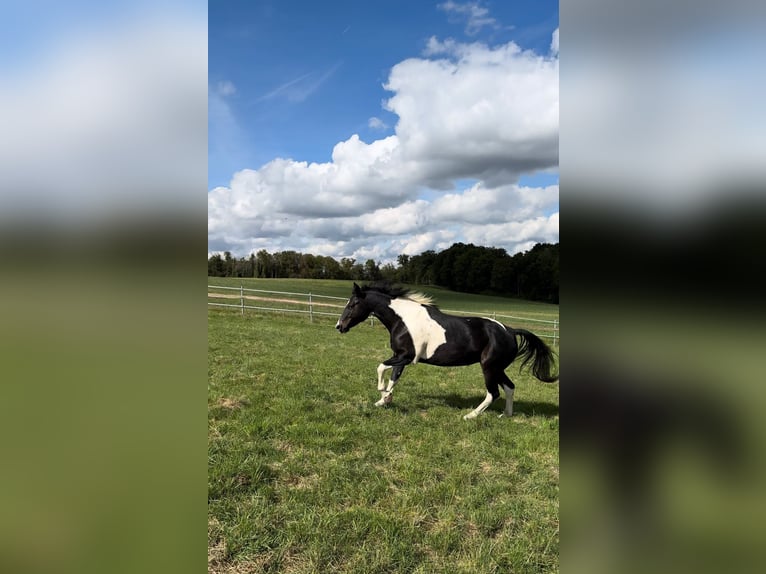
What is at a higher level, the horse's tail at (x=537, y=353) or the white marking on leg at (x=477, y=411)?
the horse's tail at (x=537, y=353)

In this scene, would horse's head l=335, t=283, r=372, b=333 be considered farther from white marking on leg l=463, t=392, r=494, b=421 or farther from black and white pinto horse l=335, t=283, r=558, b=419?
white marking on leg l=463, t=392, r=494, b=421

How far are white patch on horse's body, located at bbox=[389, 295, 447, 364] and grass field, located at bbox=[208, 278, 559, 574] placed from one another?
1.03 metres

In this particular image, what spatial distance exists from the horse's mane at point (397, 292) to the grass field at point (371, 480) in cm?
187

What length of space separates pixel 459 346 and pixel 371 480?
10.9 feet

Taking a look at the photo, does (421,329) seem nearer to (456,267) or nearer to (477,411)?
(477,411)

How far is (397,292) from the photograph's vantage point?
7805 mm

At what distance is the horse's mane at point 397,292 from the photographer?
7742 mm

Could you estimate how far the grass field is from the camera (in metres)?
3.12
